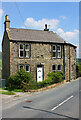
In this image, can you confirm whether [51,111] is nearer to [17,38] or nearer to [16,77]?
[16,77]

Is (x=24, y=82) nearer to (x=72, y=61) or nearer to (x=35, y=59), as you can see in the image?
(x=35, y=59)

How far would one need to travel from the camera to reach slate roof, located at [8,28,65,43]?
73.2 ft

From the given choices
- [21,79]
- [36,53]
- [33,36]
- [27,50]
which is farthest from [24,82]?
[33,36]

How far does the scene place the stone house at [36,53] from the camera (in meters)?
21.4

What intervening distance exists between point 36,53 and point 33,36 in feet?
9.62

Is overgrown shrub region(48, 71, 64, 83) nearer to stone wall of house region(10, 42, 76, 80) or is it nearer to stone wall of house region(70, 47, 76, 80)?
stone wall of house region(10, 42, 76, 80)

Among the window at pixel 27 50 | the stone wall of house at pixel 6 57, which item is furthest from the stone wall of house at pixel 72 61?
the stone wall of house at pixel 6 57

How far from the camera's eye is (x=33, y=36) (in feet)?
77.6

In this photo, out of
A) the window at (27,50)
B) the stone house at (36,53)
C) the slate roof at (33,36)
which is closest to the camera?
the stone house at (36,53)

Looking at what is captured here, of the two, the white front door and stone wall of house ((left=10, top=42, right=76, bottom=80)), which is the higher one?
stone wall of house ((left=10, top=42, right=76, bottom=80))

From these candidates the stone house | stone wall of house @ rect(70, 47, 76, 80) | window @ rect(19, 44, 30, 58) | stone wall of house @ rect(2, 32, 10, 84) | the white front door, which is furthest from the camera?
stone wall of house @ rect(70, 47, 76, 80)

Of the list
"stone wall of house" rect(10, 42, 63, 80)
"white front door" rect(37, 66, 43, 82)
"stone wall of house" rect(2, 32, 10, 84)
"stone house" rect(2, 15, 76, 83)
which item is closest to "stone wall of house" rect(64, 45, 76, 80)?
"stone house" rect(2, 15, 76, 83)

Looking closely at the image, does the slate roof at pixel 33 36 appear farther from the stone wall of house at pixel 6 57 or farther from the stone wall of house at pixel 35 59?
the stone wall of house at pixel 6 57

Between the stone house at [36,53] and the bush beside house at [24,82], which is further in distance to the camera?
the stone house at [36,53]
